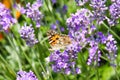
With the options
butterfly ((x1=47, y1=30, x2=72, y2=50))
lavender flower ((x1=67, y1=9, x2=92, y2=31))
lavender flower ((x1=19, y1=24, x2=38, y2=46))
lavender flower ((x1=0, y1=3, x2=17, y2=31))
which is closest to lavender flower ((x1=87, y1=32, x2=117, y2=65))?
lavender flower ((x1=67, y1=9, x2=92, y2=31))

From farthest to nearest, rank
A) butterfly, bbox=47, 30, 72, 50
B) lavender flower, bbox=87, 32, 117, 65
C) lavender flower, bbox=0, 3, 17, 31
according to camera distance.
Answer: lavender flower, bbox=0, 3, 17, 31
lavender flower, bbox=87, 32, 117, 65
butterfly, bbox=47, 30, 72, 50

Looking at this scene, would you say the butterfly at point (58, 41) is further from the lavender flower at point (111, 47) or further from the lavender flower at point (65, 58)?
the lavender flower at point (111, 47)

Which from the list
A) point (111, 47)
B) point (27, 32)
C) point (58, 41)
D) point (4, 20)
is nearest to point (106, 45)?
point (111, 47)

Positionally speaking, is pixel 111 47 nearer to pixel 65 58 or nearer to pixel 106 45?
pixel 106 45

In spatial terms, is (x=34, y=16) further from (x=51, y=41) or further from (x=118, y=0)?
(x=118, y=0)

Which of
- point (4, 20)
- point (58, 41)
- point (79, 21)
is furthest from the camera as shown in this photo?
point (4, 20)

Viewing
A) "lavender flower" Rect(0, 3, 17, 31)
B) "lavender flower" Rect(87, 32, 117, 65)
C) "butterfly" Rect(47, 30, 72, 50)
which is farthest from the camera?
"lavender flower" Rect(0, 3, 17, 31)

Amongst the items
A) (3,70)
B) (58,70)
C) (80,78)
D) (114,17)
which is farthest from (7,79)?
(114,17)

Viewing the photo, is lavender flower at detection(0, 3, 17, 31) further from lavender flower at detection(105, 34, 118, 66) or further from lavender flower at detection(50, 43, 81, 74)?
lavender flower at detection(105, 34, 118, 66)
